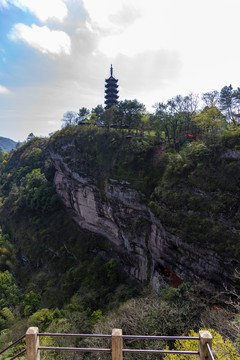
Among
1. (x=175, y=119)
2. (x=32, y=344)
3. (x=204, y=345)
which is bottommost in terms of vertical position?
(x=32, y=344)

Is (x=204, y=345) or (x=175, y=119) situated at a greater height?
(x=175, y=119)

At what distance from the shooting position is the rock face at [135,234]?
51.5 feet

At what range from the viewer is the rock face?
15.7 metres

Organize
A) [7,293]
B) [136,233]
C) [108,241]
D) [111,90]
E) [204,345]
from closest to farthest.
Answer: [204,345] → [136,233] → [7,293] → [108,241] → [111,90]

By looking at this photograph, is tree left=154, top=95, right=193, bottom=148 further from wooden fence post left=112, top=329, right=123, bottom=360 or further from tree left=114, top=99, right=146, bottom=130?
wooden fence post left=112, top=329, right=123, bottom=360

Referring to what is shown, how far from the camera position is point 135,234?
2389 centimetres

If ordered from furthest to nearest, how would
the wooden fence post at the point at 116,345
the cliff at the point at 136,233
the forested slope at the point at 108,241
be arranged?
the cliff at the point at 136,233
the forested slope at the point at 108,241
the wooden fence post at the point at 116,345

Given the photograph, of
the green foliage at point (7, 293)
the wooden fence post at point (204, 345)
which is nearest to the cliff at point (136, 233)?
the wooden fence post at point (204, 345)

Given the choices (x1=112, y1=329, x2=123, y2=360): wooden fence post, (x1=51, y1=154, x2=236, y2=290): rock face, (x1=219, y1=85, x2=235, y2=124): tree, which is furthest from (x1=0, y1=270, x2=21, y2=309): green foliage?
(x1=219, y1=85, x2=235, y2=124): tree

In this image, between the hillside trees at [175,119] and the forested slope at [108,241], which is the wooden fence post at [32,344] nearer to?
the forested slope at [108,241]

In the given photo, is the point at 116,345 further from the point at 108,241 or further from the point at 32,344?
the point at 108,241

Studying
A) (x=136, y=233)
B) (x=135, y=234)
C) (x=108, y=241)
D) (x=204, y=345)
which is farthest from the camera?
(x=108, y=241)

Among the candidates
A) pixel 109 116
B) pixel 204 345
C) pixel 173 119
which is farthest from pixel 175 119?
pixel 204 345

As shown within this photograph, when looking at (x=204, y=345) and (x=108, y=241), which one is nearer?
(x=204, y=345)
